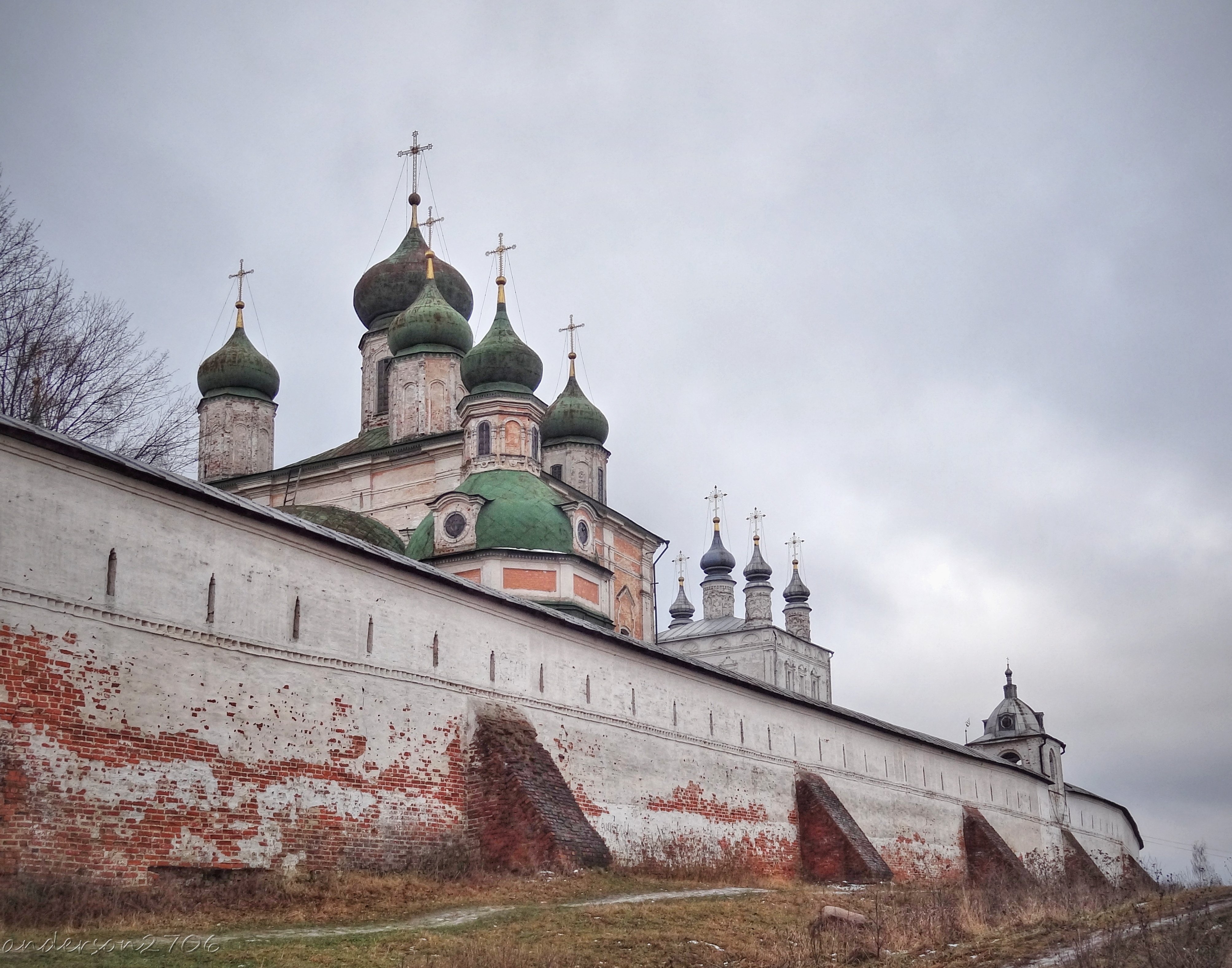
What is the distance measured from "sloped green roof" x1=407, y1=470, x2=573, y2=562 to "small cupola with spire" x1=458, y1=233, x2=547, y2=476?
534 millimetres

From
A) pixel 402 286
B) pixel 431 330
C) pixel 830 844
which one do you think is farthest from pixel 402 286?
pixel 830 844

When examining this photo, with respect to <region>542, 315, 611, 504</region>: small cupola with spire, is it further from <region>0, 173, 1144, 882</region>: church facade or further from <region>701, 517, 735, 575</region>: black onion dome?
<region>701, 517, 735, 575</region>: black onion dome

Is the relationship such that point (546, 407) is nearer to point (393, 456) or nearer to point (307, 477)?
point (393, 456)

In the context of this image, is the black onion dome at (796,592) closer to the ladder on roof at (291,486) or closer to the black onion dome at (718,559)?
the black onion dome at (718,559)

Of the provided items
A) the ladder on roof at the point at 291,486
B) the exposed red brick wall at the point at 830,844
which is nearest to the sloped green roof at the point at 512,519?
the ladder on roof at the point at 291,486

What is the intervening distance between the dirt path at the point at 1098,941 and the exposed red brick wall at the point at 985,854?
1380 centimetres

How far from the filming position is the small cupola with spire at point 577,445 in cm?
3622

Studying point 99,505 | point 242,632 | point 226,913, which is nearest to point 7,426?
point 99,505

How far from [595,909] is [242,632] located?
13.5 ft

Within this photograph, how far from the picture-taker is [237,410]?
3375 centimetres

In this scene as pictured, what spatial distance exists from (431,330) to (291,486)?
15.8 feet

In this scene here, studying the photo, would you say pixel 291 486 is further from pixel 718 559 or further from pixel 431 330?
pixel 718 559

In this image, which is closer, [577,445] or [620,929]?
[620,929]

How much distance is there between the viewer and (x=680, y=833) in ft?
63.1
